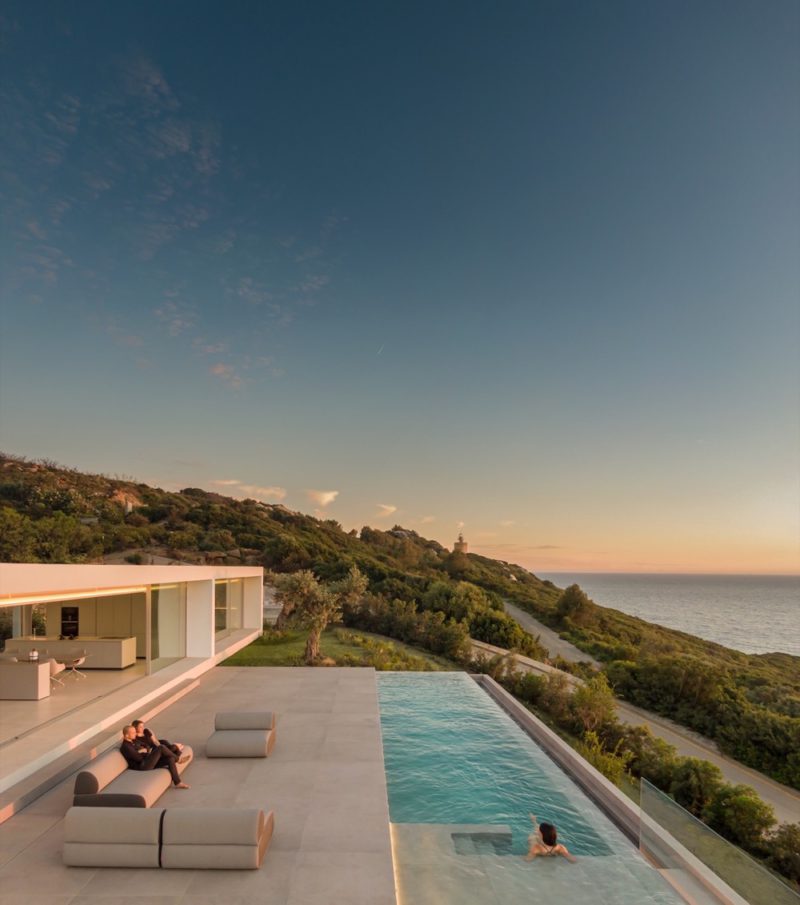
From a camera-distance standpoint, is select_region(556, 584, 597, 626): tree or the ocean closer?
select_region(556, 584, 597, 626): tree

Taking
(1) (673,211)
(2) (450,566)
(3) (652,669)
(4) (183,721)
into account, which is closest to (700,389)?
(1) (673,211)

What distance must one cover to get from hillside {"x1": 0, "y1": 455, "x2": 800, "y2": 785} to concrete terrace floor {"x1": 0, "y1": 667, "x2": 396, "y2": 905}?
15918mm

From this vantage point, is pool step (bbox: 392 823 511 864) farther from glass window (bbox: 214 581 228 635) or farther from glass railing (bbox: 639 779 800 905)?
glass window (bbox: 214 581 228 635)

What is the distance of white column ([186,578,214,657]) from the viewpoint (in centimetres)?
1484

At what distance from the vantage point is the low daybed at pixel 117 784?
6.20 meters

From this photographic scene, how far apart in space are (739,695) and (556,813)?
18.6 metres

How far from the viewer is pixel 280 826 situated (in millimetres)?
6297

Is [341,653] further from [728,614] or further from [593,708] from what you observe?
[728,614]

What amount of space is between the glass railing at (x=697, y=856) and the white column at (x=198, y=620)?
425 inches

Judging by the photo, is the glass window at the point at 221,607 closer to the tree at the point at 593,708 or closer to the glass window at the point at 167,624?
the glass window at the point at 167,624

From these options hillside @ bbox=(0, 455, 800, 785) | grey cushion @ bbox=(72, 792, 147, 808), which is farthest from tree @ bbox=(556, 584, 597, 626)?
grey cushion @ bbox=(72, 792, 147, 808)

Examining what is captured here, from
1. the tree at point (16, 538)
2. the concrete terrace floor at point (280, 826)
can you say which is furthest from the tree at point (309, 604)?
the tree at point (16, 538)

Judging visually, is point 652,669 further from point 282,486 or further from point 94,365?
point 94,365

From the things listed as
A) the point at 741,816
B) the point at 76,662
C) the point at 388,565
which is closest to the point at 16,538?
the point at 388,565
